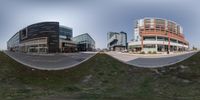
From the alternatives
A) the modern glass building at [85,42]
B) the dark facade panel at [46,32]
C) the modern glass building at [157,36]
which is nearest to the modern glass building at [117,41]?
the modern glass building at [157,36]

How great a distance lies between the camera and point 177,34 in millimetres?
4750

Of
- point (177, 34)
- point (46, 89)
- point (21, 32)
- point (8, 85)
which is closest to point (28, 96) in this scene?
point (46, 89)

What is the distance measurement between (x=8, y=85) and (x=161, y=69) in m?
4.68

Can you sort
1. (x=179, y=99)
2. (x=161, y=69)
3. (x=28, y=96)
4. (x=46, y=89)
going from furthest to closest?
1. (x=161, y=69)
2. (x=46, y=89)
3. (x=28, y=96)
4. (x=179, y=99)

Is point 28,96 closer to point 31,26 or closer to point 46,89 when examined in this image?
point 46,89

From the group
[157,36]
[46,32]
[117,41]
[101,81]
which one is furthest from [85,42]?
[101,81]

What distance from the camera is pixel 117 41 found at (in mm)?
4703

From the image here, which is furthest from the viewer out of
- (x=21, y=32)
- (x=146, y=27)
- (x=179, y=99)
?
(x=179, y=99)

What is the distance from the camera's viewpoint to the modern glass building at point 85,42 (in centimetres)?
483

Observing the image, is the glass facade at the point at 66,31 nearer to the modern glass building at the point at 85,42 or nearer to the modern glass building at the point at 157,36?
the modern glass building at the point at 85,42

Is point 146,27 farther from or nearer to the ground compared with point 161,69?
farther from the ground

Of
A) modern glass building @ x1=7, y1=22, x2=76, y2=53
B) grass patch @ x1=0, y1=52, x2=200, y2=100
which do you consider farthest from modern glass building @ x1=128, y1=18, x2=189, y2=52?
grass patch @ x1=0, y1=52, x2=200, y2=100

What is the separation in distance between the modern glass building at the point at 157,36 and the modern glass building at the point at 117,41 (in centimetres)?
15

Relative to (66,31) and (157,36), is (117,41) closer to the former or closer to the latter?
(157,36)
